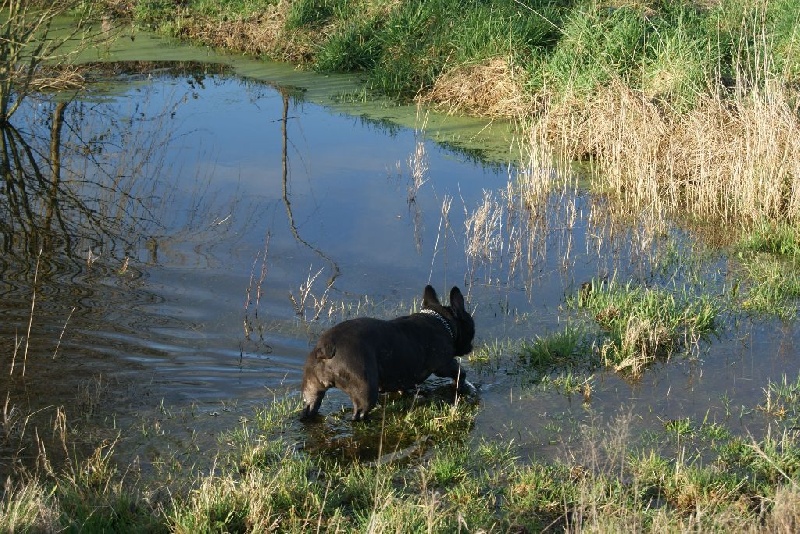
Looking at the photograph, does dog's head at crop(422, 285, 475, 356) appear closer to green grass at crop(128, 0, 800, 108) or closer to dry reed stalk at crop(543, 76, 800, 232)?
dry reed stalk at crop(543, 76, 800, 232)

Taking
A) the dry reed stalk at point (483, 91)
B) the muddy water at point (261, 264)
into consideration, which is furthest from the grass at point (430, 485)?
the dry reed stalk at point (483, 91)

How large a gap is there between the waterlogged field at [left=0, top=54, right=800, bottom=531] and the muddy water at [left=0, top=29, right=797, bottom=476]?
3 cm

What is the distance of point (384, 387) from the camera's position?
21.1 ft

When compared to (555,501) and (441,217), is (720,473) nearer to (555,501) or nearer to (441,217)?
(555,501)

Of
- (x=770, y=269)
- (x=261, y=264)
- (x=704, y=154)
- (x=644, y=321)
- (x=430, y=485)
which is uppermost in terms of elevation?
(x=704, y=154)

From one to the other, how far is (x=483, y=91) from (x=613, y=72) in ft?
8.90

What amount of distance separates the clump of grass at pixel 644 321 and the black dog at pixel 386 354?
1.19 metres

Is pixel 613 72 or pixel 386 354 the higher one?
pixel 613 72

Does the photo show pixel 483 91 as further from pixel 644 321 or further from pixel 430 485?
pixel 430 485

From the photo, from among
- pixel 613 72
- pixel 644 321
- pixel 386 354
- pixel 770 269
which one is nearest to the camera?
pixel 386 354

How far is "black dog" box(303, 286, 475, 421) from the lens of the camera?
19.9ft

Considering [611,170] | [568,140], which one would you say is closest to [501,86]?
[568,140]

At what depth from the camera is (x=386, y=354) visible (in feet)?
20.7

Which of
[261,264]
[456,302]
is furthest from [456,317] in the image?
[261,264]
